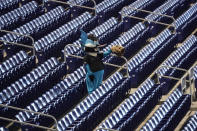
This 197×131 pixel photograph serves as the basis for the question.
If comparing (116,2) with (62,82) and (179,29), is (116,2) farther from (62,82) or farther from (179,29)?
(62,82)

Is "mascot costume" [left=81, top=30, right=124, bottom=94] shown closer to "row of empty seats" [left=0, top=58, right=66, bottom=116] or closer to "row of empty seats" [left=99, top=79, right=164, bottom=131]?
"row of empty seats" [left=99, top=79, right=164, bottom=131]

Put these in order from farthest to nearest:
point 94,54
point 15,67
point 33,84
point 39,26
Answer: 1. point 39,26
2. point 15,67
3. point 33,84
4. point 94,54

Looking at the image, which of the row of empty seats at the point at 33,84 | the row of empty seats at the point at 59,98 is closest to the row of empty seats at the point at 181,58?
the row of empty seats at the point at 59,98

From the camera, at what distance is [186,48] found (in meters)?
15.4

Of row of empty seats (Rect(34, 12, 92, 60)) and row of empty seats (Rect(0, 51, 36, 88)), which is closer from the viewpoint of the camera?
row of empty seats (Rect(0, 51, 36, 88))

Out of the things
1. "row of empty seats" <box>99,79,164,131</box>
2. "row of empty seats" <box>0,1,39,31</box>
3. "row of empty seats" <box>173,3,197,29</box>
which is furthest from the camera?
"row of empty seats" <box>173,3,197,29</box>

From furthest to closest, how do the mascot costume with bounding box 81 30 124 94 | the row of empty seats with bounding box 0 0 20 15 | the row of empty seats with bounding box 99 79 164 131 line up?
the row of empty seats with bounding box 0 0 20 15
the row of empty seats with bounding box 99 79 164 131
the mascot costume with bounding box 81 30 124 94

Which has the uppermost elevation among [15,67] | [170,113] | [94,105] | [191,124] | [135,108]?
[15,67]

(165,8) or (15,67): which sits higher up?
(15,67)

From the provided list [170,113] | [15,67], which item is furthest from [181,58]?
[15,67]

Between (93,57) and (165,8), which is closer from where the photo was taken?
(93,57)

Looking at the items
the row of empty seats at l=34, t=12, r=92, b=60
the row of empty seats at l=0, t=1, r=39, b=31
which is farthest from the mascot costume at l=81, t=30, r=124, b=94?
the row of empty seats at l=0, t=1, r=39, b=31

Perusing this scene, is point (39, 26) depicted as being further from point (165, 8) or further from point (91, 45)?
point (165, 8)

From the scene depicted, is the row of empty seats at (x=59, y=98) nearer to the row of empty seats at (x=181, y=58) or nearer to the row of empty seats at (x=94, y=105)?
the row of empty seats at (x=94, y=105)
